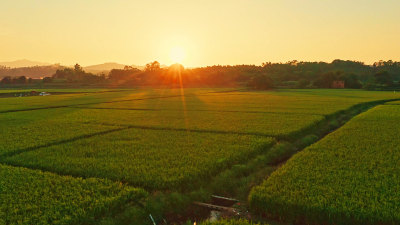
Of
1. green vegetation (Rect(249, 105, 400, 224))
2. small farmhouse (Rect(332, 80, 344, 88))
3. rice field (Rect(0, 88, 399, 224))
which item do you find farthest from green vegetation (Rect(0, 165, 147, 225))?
small farmhouse (Rect(332, 80, 344, 88))

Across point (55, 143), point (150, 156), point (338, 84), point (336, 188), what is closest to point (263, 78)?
point (338, 84)

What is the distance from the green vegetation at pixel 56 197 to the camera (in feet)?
18.1

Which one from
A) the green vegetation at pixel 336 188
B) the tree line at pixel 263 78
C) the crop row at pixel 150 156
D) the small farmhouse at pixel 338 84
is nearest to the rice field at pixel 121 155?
the crop row at pixel 150 156

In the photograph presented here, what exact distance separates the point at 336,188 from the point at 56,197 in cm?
641

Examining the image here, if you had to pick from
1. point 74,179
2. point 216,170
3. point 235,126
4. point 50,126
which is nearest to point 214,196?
point 216,170

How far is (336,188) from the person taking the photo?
671cm

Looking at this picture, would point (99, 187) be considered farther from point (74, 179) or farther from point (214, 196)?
point (214, 196)

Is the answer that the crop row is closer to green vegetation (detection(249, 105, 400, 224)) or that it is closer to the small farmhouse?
green vegetation (detection(249, 105, 400, 224))

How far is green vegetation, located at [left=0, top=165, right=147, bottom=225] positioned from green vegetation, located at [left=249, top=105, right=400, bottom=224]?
3.19m

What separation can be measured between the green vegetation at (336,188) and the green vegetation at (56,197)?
10.5 feet

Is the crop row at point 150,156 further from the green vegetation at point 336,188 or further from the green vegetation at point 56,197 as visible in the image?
the green vegetation at point 336,188

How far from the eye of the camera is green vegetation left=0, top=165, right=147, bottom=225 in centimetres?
552

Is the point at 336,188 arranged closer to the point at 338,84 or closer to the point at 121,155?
the point at 121,155

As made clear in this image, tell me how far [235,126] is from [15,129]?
12566 millimetres
